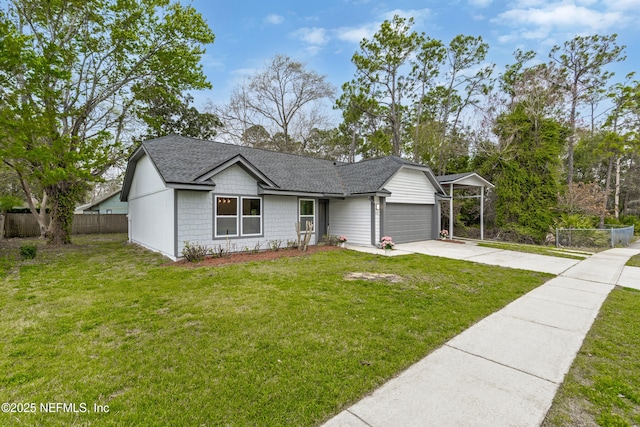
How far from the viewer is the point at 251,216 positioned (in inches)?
443

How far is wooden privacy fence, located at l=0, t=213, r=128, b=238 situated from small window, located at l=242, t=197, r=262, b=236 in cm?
1470

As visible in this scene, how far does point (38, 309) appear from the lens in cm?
489

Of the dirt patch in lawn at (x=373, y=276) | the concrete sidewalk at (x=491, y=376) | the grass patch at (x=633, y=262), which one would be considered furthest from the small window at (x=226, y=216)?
the grass patch at (x=633, y=262)

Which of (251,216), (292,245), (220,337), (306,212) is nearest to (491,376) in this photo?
(220,337)

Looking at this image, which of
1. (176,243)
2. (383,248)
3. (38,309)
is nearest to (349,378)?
(38,309)

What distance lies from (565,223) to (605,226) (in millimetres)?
8995

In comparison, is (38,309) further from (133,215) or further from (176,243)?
(133,215)

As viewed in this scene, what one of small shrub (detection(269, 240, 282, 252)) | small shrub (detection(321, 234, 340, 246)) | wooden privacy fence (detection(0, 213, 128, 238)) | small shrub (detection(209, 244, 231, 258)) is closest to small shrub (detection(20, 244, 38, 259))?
small shrub (detection(209, 244, 231, 258))

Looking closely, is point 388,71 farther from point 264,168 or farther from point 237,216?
point 237,216

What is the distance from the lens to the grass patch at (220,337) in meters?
2.57

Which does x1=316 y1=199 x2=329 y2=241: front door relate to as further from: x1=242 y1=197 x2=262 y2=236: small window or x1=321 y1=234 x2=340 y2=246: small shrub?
x1=242 y1=197 x2=262 y2=236: small window

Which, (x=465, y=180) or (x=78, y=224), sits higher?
(x=465, y=180)

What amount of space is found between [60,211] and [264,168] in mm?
9629

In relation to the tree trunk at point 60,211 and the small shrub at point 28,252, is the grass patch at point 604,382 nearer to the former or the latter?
the small shrub at point 28,252
